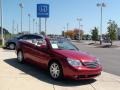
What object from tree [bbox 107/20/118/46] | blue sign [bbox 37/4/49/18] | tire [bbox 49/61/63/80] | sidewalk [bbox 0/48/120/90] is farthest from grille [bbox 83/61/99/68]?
tree [bbox 107/20/118/46]

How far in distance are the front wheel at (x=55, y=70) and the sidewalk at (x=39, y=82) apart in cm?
20

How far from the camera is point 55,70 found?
11516mm

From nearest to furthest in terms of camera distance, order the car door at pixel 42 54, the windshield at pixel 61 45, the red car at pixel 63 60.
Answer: the red car at pixel 63 60 → the car door at pixel 42 54 → the windshield at pixel 61 45

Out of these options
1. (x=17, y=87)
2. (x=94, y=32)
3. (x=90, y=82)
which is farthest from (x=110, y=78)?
(x=94, y=32)

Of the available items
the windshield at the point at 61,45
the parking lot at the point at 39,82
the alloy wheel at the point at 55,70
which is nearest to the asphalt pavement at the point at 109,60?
the parking lot at the point at 39,82

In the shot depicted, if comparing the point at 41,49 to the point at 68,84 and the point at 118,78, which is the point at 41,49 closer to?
the point at 68,84

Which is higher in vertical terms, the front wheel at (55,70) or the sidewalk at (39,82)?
the front wheel at (55,70)

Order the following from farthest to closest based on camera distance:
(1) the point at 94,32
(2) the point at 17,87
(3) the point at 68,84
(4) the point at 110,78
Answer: (1) the point at 94,32 → (4) the point at 110,78 → (3) the point at 68,84 → (2) the point at 17,87

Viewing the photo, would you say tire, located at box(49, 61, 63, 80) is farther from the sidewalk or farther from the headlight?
the headlight

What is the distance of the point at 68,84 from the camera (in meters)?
11.0

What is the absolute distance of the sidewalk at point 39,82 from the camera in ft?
33.9

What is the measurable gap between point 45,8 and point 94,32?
44598 millimetres

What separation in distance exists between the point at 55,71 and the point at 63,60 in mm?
576

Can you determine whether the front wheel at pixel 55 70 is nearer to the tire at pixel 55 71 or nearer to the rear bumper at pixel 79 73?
the tire at pixel 55 71
